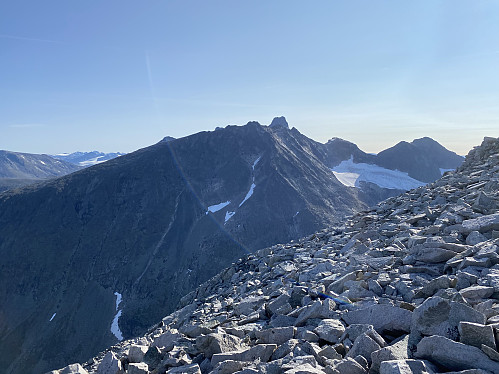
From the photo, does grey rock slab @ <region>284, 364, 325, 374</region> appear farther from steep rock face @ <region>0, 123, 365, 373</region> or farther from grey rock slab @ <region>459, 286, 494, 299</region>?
steep rock face @ <region>0, 123, 365, 373</region>

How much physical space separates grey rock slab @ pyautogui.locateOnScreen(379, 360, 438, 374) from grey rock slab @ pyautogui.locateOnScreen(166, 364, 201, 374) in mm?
3638

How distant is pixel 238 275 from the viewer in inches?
750

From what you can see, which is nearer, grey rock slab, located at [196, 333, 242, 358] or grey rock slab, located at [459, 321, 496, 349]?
grey rock slab, located at [459, 321, 496, 349]

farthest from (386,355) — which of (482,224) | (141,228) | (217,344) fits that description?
(141,228)

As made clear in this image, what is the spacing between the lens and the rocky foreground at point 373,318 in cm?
498

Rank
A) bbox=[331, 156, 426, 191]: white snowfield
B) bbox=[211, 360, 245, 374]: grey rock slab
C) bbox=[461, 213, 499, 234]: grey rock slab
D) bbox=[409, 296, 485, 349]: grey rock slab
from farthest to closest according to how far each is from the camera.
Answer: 1. bbox=[331, 156, 426, 191]: white snowfield
2. bbox=[461, 213, 499, 234]: grey rock slab
3. bbox=[211, 360, 245, 374]: grey rock slab
4. bbox=[409, 296, 485, 349]: grey rock slab

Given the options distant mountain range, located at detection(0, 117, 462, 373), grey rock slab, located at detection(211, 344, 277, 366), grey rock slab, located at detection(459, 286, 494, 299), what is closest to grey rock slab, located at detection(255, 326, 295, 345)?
grey rock slab, located at detection(211, 344, 277, 366)

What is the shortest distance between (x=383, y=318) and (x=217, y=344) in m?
3.59

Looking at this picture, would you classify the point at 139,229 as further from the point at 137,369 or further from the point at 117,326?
the point at 137,369

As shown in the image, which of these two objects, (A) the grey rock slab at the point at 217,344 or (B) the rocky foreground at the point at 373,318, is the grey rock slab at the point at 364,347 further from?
(A) the grey rock slab at the point at 217,344

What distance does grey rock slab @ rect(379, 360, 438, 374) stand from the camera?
14.5 feet

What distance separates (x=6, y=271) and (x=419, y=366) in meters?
154

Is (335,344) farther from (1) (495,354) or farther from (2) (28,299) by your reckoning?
(2) (28,299)

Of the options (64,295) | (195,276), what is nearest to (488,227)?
(195,276)
